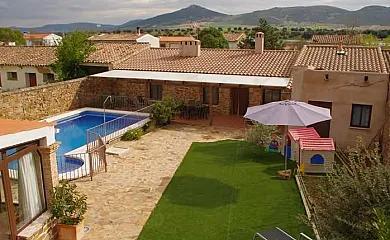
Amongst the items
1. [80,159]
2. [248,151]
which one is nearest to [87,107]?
[80,159]

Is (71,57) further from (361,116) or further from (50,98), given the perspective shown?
(361,116)

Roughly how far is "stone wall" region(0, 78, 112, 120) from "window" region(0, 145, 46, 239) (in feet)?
55.3

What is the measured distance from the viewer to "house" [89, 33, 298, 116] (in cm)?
2867

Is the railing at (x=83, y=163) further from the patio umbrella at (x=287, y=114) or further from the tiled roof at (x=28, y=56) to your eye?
the tiled roof at (x=28, y=56)

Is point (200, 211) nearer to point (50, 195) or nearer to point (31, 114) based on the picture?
point (50, 195)

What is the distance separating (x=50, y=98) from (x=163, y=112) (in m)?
10.2

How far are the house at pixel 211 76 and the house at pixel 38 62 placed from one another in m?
2.48

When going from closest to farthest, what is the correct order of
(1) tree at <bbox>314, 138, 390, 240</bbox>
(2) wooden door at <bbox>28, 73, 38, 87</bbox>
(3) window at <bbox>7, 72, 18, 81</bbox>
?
(1) tree at <bbox>314, 138, 390, 240</bbox>, (2) wooden door at <bbox>28, 73, 38, 87</bbox>, (3) window at <bbox>7, 72, 18, 81</bbox>

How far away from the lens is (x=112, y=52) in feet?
131

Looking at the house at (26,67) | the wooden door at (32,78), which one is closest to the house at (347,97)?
the house at (26,67)

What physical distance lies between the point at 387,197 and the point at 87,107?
2960 cm

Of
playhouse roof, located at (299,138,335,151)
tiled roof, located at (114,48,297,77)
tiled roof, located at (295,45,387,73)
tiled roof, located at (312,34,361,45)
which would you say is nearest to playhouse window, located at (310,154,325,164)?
playhouse roof, located at (299,138,335,151)

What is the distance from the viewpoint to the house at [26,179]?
10.1 meters

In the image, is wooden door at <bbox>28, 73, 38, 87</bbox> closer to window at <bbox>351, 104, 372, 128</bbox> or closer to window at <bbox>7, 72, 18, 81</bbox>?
window at <bbox>7, 72, 18, 81</bbox>
